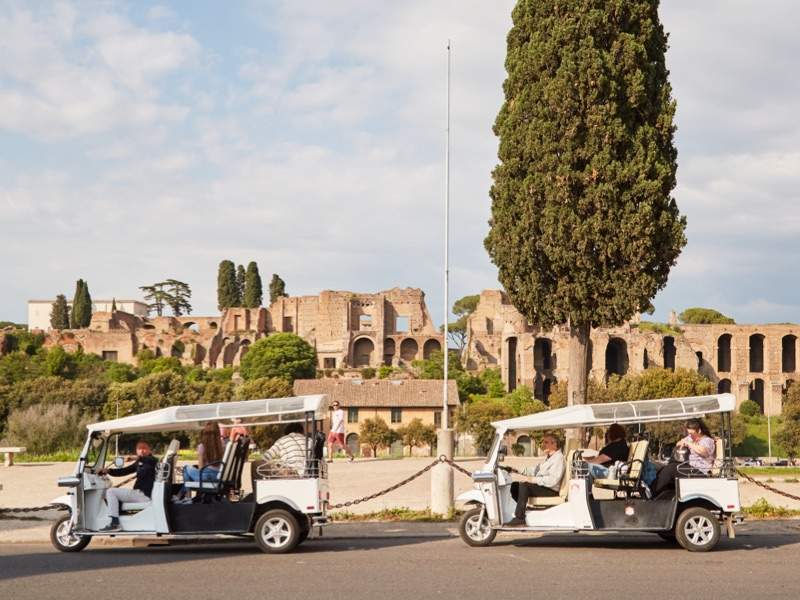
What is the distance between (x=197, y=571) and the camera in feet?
35.6

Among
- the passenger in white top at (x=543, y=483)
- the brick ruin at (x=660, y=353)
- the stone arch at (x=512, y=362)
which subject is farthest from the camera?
the stone arch at (x=512, y=362)

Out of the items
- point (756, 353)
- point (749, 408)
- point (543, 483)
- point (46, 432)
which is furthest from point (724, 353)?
point (543, 483)

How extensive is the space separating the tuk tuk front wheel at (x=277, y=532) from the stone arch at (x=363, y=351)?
10954 centimetres

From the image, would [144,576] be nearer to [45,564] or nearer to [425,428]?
[45,564]

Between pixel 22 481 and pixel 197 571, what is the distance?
13.1m

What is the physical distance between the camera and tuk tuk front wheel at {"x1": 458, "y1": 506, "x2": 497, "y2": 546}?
12688mm

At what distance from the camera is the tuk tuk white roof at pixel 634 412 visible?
12.2 metres

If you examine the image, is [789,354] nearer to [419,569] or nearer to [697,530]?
[697,530]

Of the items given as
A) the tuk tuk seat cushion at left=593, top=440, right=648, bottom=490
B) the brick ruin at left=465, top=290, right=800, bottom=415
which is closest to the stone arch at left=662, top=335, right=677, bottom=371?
the brick ruin at left=465, top=290, right=800, bottom=415

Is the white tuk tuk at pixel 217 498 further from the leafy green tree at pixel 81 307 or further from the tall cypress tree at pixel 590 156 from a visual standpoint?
the leafy green tree at pixel 81 307

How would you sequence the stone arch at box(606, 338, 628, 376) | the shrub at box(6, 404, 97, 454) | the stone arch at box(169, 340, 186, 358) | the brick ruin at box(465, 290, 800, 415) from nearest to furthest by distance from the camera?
the shrub at box(6, 404, 97, 454) < the brick ruin at box(465, 290, 800, 415) < the stone arch at box(606, 338, 628, 376) < the stone arch at box(169, 340, 186, 358)

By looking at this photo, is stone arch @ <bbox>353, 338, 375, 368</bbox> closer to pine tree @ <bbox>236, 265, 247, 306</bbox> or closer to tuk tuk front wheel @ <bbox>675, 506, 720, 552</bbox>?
pine tree @ <bbox>236, 265, 247, 306</bbox>

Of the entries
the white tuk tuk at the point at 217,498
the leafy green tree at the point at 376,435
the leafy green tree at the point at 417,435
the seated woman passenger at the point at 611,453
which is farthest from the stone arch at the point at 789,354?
the white tuk tuk at the point at 217,498

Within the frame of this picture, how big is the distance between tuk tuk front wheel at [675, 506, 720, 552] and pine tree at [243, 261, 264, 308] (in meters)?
119
